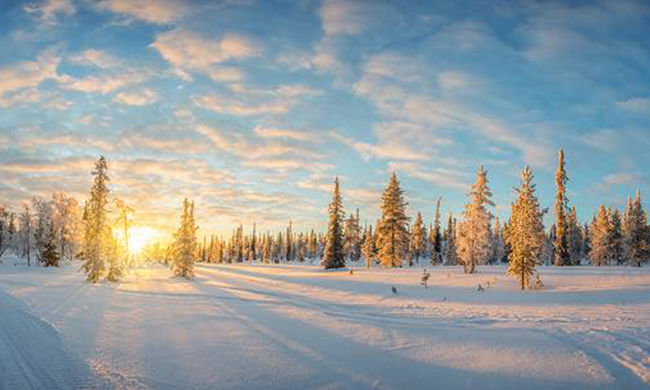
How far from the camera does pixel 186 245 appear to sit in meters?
44.9

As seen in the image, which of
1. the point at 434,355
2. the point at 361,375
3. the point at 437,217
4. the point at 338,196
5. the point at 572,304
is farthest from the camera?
the point at 437,217

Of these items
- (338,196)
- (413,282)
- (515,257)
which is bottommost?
(413,282)

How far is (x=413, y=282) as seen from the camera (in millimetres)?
32094

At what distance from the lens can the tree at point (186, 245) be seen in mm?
43562

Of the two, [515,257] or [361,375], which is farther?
[515,257]

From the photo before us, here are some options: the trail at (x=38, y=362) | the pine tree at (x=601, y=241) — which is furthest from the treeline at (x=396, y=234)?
the trail at (x=38, y=362)

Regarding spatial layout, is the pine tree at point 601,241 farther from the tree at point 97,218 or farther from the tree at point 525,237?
the tree at point 97,218

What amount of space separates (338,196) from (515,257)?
31939 mm

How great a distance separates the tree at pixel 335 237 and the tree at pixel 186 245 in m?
18.7

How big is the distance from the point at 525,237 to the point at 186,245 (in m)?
36.2

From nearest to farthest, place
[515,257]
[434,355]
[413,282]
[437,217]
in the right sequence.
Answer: [434,355] → [515,257] → [413,282] → [437,217]

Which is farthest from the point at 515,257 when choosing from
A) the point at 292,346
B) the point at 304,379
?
the point at 304,379

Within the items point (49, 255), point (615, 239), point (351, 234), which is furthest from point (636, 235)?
point (49, 255)

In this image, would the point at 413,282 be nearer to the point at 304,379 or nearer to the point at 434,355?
the point at 434,355
